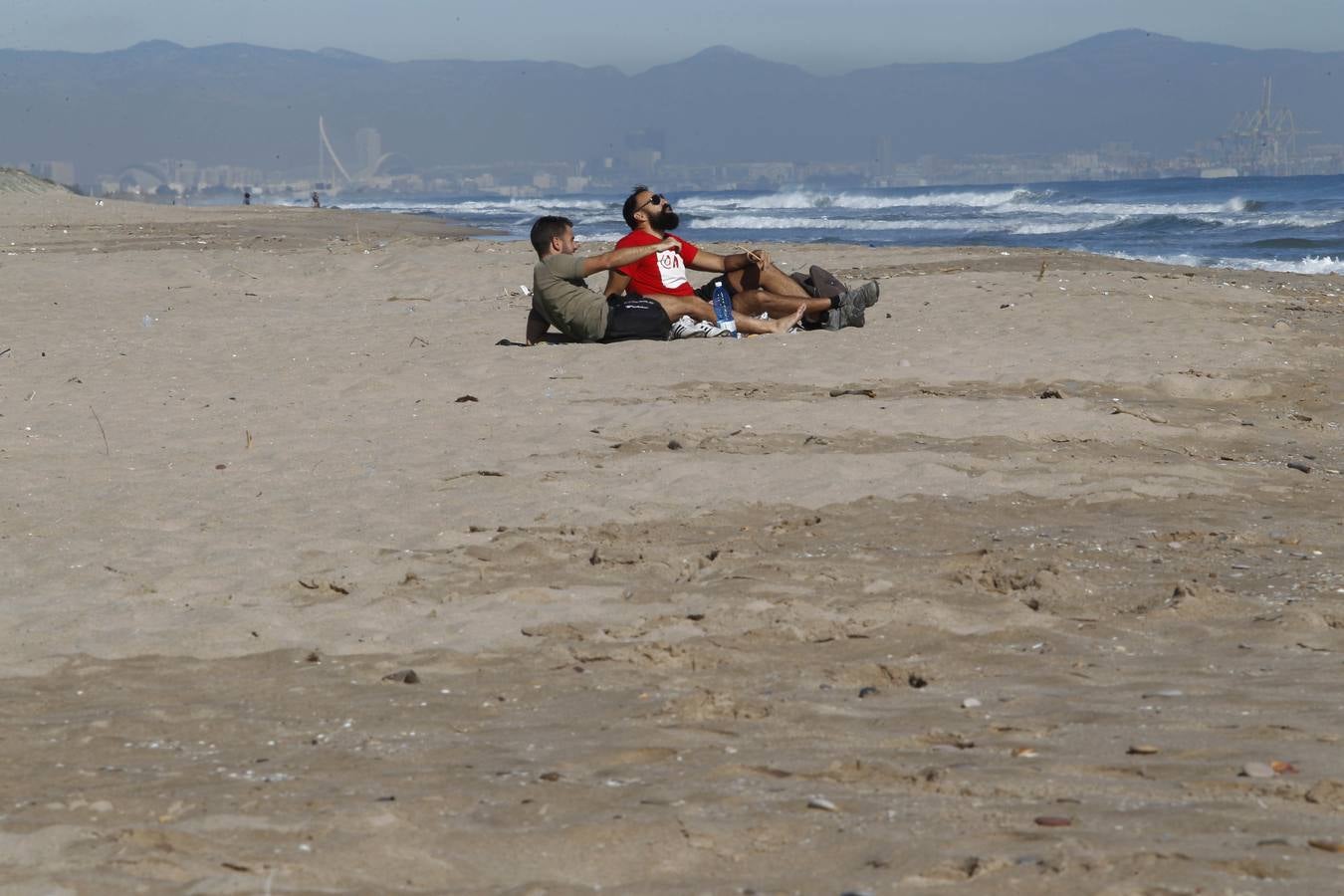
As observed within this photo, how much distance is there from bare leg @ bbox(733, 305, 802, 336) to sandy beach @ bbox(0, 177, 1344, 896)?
37 cm

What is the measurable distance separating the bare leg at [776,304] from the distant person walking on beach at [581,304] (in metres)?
0.49

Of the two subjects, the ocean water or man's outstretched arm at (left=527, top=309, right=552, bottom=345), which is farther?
the ocean water

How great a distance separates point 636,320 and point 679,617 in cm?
537

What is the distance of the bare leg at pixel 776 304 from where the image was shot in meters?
10.0

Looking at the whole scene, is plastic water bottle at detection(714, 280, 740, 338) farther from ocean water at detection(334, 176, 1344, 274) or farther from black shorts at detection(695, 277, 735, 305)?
ocean water at detection(334, 176, 1344, 274)

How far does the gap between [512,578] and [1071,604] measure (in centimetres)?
170

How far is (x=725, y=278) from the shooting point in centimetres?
998

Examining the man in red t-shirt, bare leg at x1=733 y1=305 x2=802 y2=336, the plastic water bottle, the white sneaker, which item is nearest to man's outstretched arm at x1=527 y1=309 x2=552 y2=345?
the man in red t-shirt

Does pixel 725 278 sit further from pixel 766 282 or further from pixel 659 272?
pixel 659 272

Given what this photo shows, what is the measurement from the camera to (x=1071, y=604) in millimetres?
4434

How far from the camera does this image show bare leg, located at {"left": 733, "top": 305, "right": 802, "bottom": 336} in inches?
388

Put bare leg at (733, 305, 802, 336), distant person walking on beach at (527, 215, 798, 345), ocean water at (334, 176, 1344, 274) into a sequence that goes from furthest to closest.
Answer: ocean water at (334, 176, 1344, 274) < bare leg at (733, 305, 802, 336) < distant person walking on beach at (527, 215, 798, 345)

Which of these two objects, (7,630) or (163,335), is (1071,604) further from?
(163,335)

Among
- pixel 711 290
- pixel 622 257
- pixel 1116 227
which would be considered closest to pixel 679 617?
pixel 622 257
